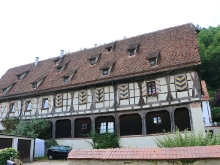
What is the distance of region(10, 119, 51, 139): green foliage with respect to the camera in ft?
75.6

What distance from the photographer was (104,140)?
66.2 feet

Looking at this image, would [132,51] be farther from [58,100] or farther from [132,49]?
[58,100]

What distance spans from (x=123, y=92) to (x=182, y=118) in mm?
5734

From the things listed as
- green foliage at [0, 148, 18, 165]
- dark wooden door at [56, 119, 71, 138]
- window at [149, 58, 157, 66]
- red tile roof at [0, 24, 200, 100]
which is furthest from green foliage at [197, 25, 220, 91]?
green foliage at [0, 148, 18, 165]

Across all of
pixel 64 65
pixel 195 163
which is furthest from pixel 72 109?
pixel 195 163

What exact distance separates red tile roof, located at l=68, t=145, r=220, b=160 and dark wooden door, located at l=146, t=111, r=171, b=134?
44.7ft

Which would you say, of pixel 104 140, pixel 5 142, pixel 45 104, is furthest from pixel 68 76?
pixel 5 142

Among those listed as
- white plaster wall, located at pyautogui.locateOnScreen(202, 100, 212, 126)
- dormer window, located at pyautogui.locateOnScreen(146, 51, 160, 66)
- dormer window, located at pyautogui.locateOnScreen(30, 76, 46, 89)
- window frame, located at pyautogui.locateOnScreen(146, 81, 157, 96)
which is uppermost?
dormer window, located at pyautogui.locateOnScreen(146, 51, 160, 66)

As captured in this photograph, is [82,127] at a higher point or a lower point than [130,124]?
lower

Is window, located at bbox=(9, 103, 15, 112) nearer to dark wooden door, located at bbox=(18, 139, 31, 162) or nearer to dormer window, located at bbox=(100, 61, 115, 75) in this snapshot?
dark wooden door, located at bbox=(18, 139, 31, 162)

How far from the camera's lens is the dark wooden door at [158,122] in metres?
19.4

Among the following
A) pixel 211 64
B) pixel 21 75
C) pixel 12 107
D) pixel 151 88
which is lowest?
pixel 12 107

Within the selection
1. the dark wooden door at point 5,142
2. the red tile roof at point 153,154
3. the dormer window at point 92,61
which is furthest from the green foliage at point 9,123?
the red tile roof at point 153,154

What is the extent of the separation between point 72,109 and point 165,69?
1025 centimetres
